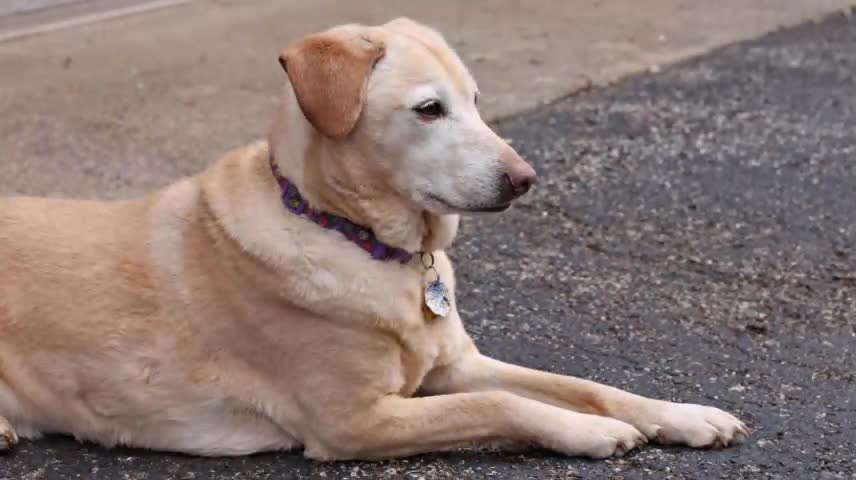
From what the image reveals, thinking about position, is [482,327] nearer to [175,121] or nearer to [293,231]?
[293,231]

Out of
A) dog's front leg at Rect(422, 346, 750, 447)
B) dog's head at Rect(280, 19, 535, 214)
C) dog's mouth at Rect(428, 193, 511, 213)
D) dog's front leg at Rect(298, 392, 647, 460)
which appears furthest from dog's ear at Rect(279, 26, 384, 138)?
dog's front leg at Rect(422, 346, 750, 447)

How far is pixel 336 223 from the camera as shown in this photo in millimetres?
3193

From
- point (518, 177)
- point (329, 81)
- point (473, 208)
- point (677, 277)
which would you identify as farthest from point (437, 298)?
point (677, 277)

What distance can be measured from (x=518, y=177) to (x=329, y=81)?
1.65ft

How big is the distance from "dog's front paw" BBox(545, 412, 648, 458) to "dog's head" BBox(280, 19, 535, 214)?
1.88 ft

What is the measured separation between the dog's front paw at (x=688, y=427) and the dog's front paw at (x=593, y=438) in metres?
0.08

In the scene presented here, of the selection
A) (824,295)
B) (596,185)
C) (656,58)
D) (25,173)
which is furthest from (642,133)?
(25,173)

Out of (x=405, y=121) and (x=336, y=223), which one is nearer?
(x=405, y=121)

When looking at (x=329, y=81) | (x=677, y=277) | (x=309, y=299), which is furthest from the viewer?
(x=677, y=277)

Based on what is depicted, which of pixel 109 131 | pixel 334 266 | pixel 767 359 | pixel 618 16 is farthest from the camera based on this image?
pixel 618 16

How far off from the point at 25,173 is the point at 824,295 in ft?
10.4

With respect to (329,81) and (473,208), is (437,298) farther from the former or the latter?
(329,81)

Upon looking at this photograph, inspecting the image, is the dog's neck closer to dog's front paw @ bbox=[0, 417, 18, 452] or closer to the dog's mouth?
the dog's mouth

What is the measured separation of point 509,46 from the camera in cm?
752
